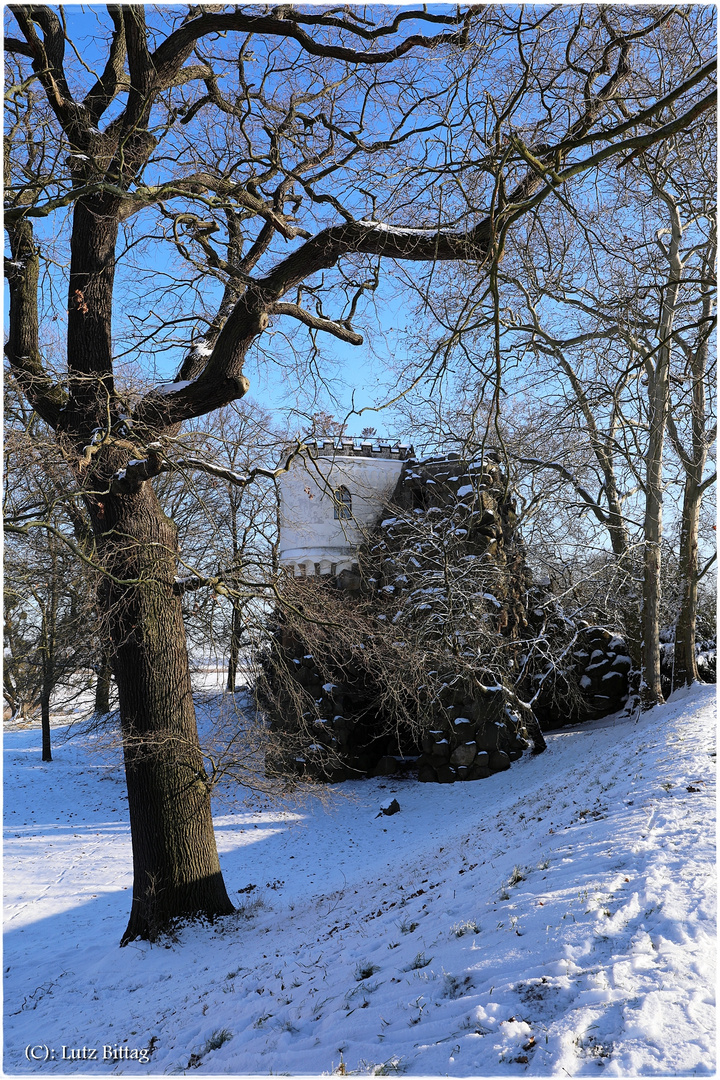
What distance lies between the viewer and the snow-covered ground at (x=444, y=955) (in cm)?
306

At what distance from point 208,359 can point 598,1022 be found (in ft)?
21.8

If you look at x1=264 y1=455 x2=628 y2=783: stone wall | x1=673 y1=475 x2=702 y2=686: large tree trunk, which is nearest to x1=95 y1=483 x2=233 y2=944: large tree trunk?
x1=264 y1=455 x2=628 y2=783: stone wall

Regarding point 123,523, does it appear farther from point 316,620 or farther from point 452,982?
point 452,982

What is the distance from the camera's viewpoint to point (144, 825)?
6965 millimetres

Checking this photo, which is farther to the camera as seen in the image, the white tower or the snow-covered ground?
the white tower

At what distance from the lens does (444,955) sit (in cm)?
407

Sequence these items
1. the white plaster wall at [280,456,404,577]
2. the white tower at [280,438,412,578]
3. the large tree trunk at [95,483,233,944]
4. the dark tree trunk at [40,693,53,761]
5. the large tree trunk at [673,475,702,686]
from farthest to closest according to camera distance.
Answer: the dark tree trunk at [40,693,53,761], the white plaster wall at [280,456,404,577], the white tower at [280,438,412,578], the large tree trunk at [673,475,702,686], the large tree trunk at [95,483,233,944]

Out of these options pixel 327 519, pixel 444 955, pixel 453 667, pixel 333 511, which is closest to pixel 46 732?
pixel 327 519

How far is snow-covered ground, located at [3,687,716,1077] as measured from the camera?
306 cm

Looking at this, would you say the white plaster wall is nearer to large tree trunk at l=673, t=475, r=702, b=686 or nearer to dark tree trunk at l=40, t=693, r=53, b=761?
large tree trunk at l=673, t=475, r=702, b=686

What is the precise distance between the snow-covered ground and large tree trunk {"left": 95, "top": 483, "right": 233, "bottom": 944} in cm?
42

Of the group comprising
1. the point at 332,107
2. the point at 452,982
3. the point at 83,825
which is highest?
the point at 332,107

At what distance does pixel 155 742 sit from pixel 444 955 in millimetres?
3640

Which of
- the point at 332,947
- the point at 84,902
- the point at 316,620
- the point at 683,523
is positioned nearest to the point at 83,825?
the point at 84,902
